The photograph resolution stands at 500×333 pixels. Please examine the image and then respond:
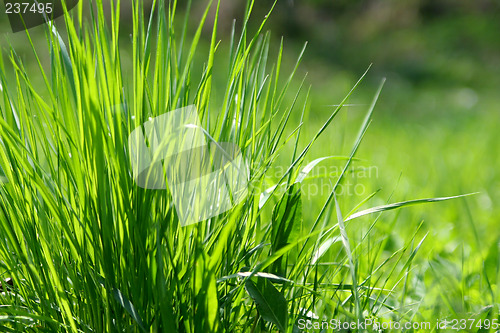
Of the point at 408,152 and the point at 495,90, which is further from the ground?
the point at 408,152

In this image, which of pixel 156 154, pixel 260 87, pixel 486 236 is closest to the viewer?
pixel 156 154

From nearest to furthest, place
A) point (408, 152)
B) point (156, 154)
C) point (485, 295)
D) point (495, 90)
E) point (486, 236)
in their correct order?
point (156, 154), point (485, 295), point (486, 236), point (408, 152), point (495, 90)

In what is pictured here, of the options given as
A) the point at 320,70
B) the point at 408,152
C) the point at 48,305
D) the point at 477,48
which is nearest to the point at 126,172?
the point at 48,305

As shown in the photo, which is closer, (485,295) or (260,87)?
(260,87)

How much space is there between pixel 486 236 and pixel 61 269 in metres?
1.03

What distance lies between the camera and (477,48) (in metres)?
4.82

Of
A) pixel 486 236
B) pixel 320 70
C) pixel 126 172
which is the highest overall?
pixel 126 172

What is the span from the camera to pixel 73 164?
19.0 inches

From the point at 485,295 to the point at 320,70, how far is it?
3.30 m

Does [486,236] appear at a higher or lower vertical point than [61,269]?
lower

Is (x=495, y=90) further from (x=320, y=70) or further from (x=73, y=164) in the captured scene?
(x=73, y=164)

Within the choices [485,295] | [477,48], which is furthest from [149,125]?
[477,48]

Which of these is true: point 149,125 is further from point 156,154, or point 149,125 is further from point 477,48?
point 477,48

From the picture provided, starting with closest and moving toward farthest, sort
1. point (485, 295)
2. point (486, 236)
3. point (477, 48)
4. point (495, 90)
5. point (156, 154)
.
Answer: point (156, 154), point (485, 295), point (486, 236), point (495, 90), point (477, 48)
